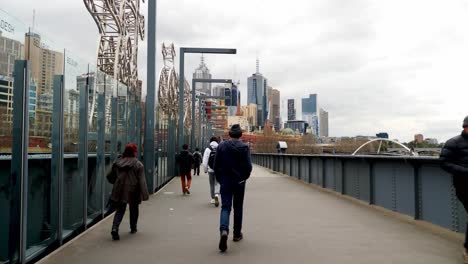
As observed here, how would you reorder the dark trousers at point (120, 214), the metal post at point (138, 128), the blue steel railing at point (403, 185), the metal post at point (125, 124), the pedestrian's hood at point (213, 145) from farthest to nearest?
the metal post at point (138, 128), the pedestrian's hood at point (213, 145), the metal post at point (125, 124), the blue steel railing at point (403, 185), the dark trousers at point (120, 214)

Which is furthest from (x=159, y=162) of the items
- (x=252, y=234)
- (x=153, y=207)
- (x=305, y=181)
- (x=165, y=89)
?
(x=165, y=89)

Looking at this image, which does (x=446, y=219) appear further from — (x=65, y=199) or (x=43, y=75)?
(x=43, y=75)

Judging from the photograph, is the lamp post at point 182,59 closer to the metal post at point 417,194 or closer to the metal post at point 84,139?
the metal post at point 417,194

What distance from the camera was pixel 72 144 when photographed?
287 inches

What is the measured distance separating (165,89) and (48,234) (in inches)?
2305

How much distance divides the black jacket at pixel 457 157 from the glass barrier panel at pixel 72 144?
206 inches

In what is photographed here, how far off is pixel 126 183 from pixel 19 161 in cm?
259

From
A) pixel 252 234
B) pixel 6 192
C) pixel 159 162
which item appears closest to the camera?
pixel 6 192

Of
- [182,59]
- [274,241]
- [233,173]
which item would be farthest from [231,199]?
[182,59]

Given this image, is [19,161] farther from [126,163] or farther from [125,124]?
[125,124]

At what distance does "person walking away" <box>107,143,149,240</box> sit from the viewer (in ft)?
24.3

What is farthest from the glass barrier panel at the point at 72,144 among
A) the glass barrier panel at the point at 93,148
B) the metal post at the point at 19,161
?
the metal post at the point at 19,161

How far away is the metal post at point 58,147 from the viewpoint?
21.1 feet

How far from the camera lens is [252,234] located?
7773 millimetres
